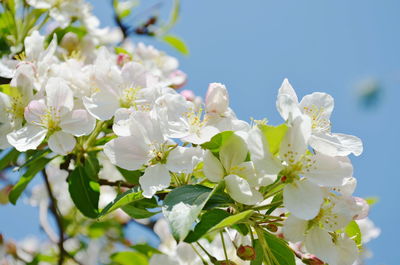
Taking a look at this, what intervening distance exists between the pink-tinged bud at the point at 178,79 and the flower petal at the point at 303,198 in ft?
4.42

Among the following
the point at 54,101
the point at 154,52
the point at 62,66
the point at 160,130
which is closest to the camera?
the point at 160,130

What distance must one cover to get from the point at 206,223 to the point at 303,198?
0.74 ft

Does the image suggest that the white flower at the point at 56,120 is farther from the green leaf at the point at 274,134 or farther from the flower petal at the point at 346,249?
the flower petal at the point at 346,249

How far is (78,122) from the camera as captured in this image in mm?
1561

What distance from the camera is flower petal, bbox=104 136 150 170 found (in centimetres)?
136

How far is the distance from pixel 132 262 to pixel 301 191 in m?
1.13

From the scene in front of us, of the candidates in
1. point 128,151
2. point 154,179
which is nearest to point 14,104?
point 128,151

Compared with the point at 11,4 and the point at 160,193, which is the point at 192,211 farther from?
A: the point at 11,4

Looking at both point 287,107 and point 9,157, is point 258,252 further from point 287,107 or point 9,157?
point 9,157

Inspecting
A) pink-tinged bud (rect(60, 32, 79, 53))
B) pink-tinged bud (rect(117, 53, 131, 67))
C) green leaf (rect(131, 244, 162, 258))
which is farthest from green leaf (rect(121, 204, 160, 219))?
pink-tinged bud (rect(60, 32, 79, 53))

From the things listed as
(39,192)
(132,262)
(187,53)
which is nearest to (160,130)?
(132,262)

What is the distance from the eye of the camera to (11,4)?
7.16 feet

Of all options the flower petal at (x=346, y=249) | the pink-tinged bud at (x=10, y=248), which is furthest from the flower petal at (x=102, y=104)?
the pink-tinged bud at (x=10, y=248)

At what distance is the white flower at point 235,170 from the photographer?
1.19m
